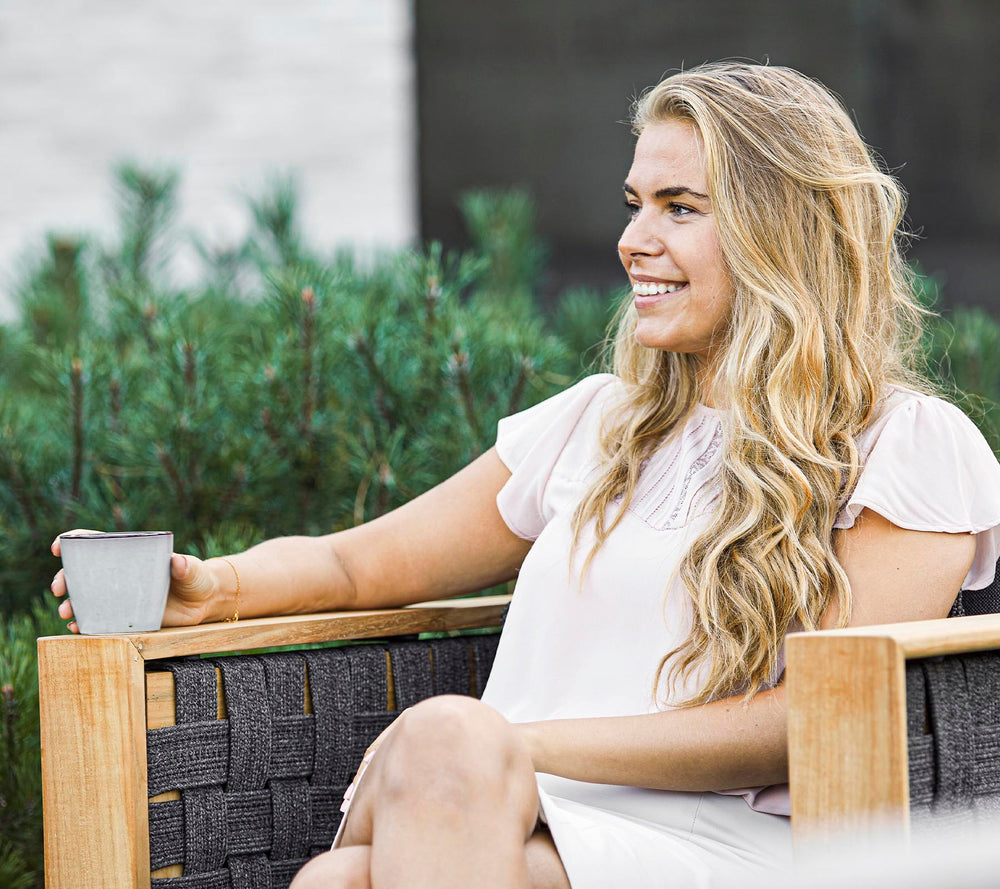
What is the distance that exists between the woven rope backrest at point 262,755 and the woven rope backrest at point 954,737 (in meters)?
0.74

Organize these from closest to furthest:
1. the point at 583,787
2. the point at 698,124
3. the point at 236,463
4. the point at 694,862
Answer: the point at 694,862 < the point at 583,787 < the point at 698,124 < the point at 236,463

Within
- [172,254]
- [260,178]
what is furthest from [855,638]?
[260,178]

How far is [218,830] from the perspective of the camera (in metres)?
1.50

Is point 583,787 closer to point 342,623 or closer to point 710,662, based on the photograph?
point 710,662

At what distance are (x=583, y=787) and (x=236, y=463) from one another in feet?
3.32

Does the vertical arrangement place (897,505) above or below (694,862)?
above

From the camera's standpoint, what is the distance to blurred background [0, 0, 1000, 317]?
139 inches

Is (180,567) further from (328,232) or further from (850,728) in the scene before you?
(328,232)

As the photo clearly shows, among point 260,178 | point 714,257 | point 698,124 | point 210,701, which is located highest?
point 260,178

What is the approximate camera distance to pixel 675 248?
1631mm

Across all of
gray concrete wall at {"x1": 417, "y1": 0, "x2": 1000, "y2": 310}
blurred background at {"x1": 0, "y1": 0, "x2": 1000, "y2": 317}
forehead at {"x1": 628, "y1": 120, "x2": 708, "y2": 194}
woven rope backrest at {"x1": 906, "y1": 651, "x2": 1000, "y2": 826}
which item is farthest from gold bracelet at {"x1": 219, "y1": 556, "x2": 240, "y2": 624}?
gray concrete wall at {"x1": 417, "y1": 0, "x2": 1000, "y2": 310}

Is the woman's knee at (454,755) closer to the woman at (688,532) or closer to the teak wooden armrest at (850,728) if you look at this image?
the woman at (688,532)

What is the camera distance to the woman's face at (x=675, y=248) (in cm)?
162

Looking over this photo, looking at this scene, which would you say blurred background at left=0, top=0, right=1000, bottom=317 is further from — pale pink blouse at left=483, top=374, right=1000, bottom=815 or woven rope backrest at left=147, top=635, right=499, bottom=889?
woven rope backrest at left=147, top=635, right=499, bottom=889
